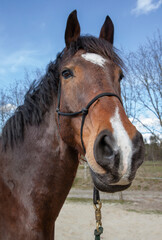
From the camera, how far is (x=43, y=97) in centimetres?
212

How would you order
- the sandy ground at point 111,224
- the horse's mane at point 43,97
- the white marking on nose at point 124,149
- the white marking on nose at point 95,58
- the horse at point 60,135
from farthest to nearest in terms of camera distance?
the sandy ground at point 111,224 → the horse's mane at point 43,97 → the white marking on nose at point 95,58 → the horse at point 60,135 → the white marking on nose at point 124,149

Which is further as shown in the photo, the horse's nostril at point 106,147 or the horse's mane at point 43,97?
the horse's mane at point 43,97

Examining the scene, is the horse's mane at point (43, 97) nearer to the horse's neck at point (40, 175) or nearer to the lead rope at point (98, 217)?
the horse's neck at point (40, 175)

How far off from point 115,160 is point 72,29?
1.52 metres

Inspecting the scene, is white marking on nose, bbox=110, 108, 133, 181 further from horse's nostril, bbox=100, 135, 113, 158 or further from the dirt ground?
the dirt ground

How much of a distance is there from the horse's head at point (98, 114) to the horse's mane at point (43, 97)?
1cm

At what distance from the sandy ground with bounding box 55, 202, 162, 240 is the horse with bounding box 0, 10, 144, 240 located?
15.8 feet

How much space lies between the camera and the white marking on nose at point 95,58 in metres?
1.82

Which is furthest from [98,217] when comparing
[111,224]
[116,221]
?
[116,221]

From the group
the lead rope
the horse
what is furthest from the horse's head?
the lead rope

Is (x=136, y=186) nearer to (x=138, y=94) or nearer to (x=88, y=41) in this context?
(x=138, y=94)

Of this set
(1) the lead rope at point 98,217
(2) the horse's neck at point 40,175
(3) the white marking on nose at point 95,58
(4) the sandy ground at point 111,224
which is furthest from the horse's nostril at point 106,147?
(4) the sandy ground at point 111,224

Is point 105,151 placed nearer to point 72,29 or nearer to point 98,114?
point 98,114

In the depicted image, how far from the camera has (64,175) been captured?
1976 mm
